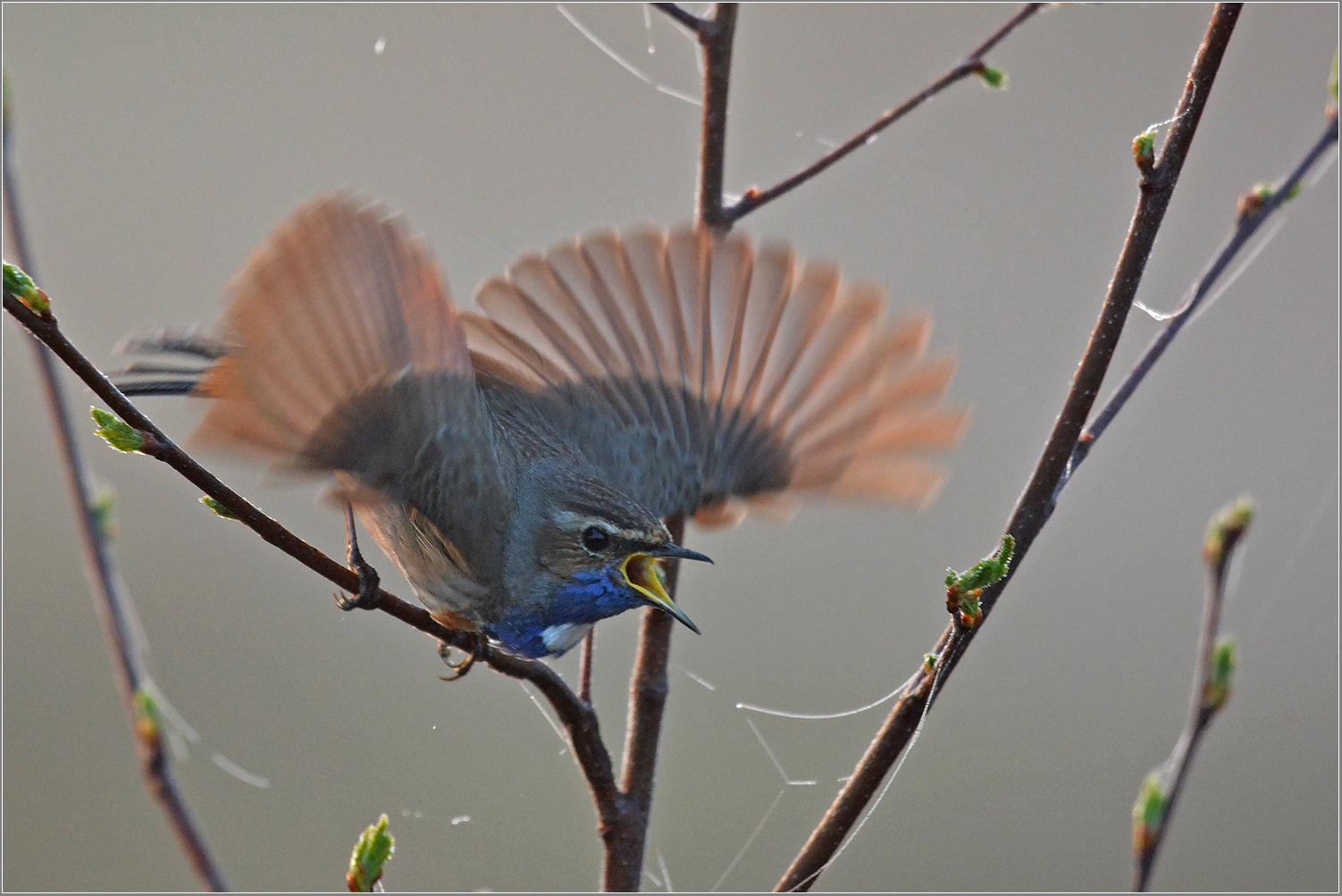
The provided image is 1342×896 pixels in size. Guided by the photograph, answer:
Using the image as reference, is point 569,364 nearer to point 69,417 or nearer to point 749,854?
point 69,417

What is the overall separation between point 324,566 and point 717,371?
4.44 feet

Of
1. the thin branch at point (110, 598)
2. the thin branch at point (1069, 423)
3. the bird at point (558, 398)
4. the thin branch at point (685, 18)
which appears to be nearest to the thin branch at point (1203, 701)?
the thin branch at point (1069, 423)

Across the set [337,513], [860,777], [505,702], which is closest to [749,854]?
[505,702]

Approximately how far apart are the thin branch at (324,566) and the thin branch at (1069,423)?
0.35 m

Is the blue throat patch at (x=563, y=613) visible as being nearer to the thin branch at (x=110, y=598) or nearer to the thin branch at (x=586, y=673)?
the thin branch at (x=586, y=673)

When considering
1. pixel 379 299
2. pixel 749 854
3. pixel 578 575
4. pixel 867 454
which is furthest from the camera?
pixel 749 854

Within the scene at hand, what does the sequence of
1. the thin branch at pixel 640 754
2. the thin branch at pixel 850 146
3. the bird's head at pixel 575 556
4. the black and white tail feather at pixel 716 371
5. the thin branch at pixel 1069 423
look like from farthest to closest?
the black and white tail feather at pixel 716 371 → the bird's head at pixel 575 556 → the thin branch at pixel 850 146 → the thin branch at pixel 640 754 → the thin branch at pixel 1069 423

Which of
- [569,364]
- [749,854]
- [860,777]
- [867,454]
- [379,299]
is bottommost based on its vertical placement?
[749,854]

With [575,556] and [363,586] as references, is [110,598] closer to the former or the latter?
[363,586]

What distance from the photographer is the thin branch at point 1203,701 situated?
6.23ft

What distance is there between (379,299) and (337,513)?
603 mm

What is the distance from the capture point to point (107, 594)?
225cm

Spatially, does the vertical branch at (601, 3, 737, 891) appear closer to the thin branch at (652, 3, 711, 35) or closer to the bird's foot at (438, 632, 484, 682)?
the thin branch at (652, 3, 711, 35)

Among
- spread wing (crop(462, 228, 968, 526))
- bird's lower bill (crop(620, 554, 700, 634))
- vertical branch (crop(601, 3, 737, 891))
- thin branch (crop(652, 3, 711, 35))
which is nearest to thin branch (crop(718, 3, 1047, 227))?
vertical branch (crop(601, 3, 737, 891))
